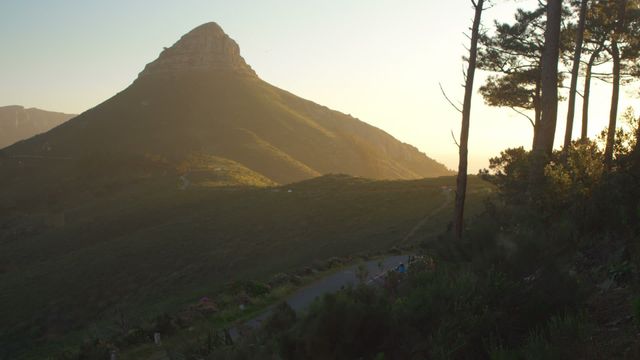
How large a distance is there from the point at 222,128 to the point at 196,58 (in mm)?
50977

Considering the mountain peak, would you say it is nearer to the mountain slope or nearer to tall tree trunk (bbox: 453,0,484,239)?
the mountain slope

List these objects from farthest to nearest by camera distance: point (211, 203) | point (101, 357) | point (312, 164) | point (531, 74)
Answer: point (312, 164) → point (211, 203) → point (531, 74) → point (101, 357)

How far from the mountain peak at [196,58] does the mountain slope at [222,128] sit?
0.32m

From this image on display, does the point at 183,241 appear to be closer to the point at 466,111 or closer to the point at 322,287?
the point at 322,287

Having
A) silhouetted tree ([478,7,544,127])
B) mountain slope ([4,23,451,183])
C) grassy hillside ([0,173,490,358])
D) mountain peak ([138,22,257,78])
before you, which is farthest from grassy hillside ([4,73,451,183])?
silhouetted tree ([478,7,544,127])

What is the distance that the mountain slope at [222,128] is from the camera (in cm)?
13315

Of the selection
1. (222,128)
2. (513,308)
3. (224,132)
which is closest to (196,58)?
(222,128)

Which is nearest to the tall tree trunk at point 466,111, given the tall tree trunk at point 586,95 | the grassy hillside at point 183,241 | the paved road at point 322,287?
the paved road at point 322,287

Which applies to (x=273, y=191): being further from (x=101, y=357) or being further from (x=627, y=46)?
(x=101, y=357)

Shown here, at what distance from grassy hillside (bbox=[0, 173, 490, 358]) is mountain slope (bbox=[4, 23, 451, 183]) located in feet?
156

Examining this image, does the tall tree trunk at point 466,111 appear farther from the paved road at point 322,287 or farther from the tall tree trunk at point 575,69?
the tall tree trunk at point 575,69

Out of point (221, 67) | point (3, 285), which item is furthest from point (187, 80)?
point (3, 285)

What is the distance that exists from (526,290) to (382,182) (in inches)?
2517

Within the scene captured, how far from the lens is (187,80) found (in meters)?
178
